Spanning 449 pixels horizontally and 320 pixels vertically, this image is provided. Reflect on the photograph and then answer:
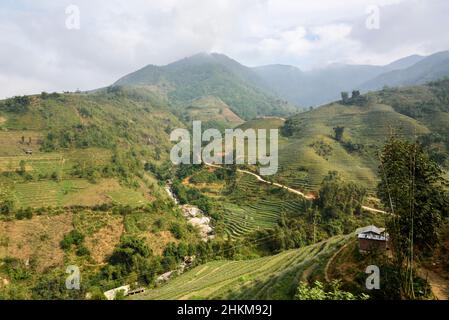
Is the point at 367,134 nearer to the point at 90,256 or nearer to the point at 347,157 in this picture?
the point at 347,157

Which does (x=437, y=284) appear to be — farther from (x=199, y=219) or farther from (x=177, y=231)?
(x=199, y=219)

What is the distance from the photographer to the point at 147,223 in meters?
40.1

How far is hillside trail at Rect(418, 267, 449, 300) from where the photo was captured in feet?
29.8

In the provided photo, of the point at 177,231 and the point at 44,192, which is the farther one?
the point at 44,192

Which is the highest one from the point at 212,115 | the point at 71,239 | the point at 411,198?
the point at 212,115

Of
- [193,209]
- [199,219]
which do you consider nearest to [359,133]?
[193,209]

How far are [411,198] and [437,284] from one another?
3.10 m

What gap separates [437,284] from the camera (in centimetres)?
973

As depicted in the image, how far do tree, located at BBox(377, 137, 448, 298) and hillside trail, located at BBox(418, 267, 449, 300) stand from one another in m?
0.56

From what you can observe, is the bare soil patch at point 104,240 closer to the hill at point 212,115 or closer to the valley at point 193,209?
the valley at point 193,209

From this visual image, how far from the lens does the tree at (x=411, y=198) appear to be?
9023mm

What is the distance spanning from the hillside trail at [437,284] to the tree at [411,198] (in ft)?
1.83

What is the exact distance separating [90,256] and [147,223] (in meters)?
7.99

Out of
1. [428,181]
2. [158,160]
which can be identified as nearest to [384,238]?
[428,181]
